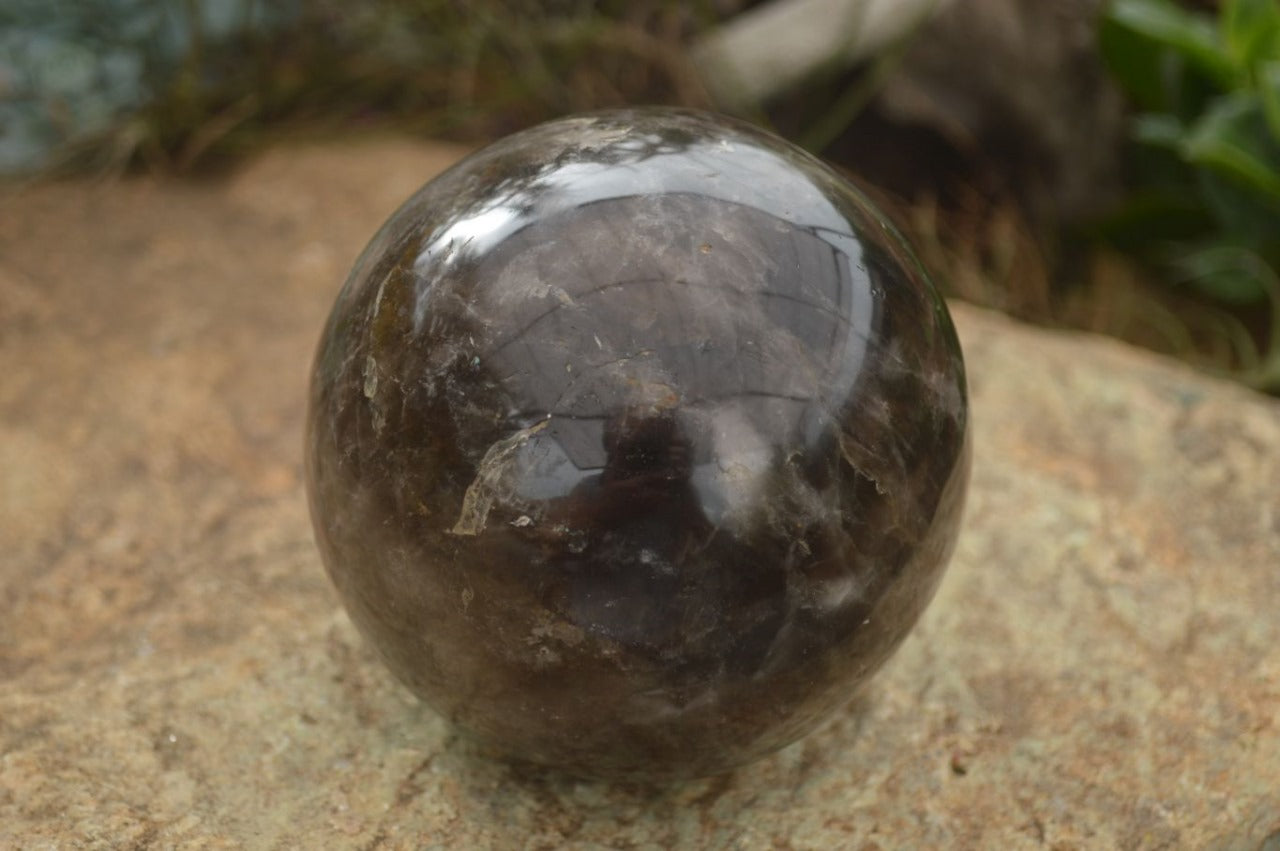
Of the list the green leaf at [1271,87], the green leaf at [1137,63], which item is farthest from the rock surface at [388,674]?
the green leaf at [1137,63]

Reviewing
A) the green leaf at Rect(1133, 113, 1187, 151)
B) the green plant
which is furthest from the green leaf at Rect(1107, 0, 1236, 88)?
the green leaf at Rect(1133, 113, 1187, 151)

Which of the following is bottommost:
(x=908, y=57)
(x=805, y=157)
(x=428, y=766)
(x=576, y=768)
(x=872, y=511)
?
(x=908, y=57)

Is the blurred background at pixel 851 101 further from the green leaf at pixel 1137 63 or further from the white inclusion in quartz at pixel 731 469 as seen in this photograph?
the white inclusion in quartz at pixel 731 469

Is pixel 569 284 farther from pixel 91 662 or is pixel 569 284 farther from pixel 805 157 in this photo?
pixel 91 662

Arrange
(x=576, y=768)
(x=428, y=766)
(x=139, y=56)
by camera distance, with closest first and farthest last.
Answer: (x=576, y=768), (x=428, y=766), (x=139, y=56)

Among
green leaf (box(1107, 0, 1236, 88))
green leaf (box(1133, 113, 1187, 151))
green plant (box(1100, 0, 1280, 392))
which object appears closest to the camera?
green plant (box(1100, 0, 1280, 392))

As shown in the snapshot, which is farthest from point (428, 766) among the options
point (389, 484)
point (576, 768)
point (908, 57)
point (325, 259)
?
point (908, 57)

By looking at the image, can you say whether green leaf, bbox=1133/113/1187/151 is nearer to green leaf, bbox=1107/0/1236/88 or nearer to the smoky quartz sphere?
green leaf, bbox=1107/0/1236/88
